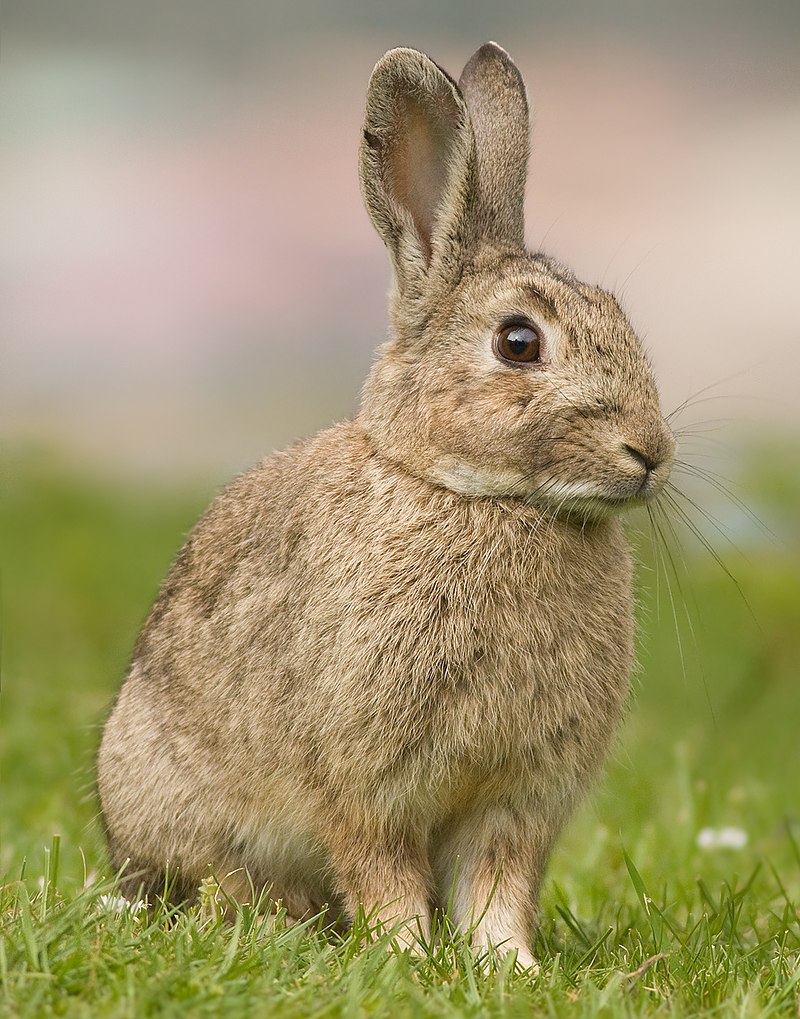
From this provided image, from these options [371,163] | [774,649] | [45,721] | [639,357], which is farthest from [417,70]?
[774,649]

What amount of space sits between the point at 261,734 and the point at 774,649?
18.2 ft

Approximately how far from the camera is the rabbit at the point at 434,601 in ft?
13.3

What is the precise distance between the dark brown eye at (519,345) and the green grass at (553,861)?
0.83m

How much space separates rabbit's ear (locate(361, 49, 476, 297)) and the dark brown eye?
0.32 meters

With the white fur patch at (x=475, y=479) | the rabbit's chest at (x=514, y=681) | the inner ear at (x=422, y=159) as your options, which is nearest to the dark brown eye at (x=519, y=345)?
the white fur patch at (x=475, y=479)

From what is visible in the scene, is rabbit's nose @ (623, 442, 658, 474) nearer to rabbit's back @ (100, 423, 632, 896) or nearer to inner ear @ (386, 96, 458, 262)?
rabbit's back @ (100, 423, 632, 896)

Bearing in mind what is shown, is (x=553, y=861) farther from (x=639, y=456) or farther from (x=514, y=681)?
(x=639, y=456)

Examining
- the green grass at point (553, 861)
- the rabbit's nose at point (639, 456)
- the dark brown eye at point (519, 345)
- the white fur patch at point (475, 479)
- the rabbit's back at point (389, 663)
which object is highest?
the dark brown eye at point (519, 345)

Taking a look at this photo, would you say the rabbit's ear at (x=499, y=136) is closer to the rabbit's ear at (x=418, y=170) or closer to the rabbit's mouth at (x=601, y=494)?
the rabbit's ear at (x=418, y=170)

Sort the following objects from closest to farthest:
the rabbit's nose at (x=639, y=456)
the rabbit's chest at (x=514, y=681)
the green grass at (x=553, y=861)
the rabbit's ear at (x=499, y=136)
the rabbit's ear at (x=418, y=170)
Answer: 1. the green grass at (x=553, y=861)
2. the rabbit's nose at (x=639, y=456)
3. the rabbit's chest at (x=514, y=681)
4. the rabbit's ear at (x=418, y=170)
5. the rabbit's ear at (x=499, y=136)

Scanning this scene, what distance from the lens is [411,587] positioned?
4.11 meters

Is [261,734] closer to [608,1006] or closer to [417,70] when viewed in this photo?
[608,1006]

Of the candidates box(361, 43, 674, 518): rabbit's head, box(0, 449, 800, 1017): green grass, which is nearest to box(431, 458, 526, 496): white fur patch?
box(361, 43, 674, 518): rabbit's head

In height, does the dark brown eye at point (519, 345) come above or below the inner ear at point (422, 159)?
below
